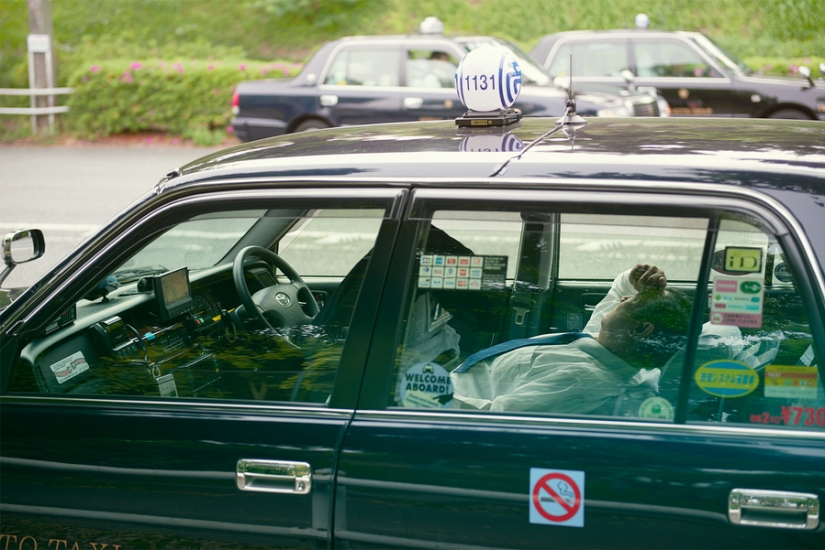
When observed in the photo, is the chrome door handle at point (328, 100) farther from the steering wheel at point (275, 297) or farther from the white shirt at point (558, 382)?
the white shirt at point (558, 382)

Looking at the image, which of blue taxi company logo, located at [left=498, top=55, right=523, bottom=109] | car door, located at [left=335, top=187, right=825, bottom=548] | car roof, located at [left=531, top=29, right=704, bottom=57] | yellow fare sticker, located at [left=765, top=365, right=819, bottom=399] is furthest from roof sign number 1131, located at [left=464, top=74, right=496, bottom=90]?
car roof, located at [left=531, top=29, right=704, bottom=57]

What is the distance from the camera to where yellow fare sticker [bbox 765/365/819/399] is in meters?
1.78

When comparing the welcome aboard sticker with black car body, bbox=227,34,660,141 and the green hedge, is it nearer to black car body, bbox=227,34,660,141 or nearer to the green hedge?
black car body, bbox=227,34,660,141

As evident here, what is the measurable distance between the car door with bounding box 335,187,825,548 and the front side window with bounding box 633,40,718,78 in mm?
11329

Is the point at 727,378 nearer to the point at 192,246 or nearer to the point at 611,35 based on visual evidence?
the point at 192,246

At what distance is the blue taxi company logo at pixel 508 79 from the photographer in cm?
263

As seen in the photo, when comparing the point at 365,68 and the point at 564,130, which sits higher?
the point at 365,68

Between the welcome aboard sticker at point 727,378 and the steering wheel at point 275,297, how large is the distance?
3.99ft

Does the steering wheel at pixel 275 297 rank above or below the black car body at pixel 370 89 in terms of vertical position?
below

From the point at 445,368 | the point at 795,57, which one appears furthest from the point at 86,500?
the point at 795,57

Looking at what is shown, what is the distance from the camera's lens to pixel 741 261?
6.14 ft

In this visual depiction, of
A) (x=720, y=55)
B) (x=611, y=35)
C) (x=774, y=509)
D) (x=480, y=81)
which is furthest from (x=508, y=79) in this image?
(x=720, y=55)

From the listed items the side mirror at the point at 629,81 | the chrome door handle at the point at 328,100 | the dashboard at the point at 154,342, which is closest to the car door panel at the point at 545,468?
the dashboard at the point at 154,342

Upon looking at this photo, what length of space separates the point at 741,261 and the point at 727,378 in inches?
9.8
